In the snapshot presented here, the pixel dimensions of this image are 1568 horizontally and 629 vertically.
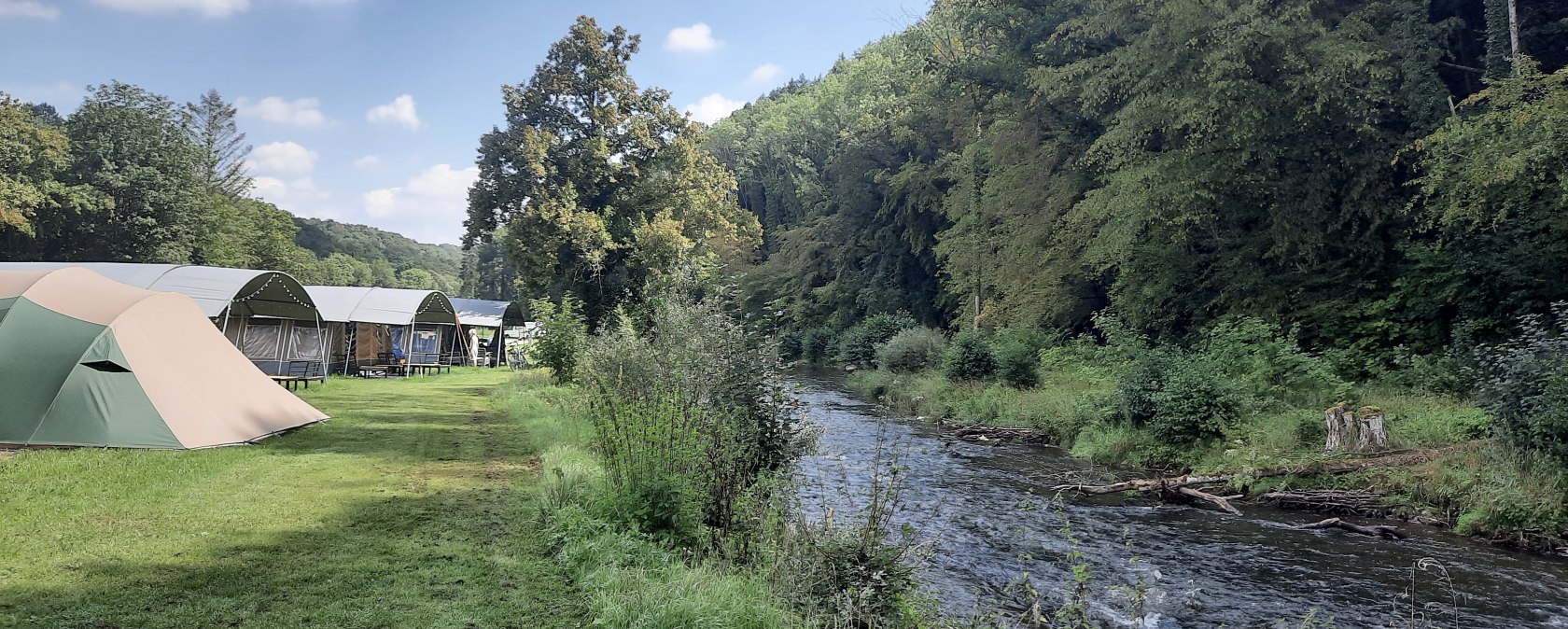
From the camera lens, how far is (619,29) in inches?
1051

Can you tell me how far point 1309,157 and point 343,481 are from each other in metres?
17.5

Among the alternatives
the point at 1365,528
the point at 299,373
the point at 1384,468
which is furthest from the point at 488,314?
the point at 1365,528

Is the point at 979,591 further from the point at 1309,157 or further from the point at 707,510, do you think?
the point at 1309,157

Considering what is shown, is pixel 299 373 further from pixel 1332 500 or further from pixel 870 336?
pixel 870 336

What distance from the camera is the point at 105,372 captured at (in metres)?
9.70

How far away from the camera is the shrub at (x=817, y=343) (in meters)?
Answer: 45.8

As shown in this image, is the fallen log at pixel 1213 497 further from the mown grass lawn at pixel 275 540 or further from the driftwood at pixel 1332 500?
the mown grass lawn at pixel 275 540

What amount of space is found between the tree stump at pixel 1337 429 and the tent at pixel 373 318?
24.4 meters

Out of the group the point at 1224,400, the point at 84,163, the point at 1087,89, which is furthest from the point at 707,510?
the point at 84,163

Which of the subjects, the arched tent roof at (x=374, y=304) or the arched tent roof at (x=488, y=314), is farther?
the arched tent roof at (x=488, y=314)

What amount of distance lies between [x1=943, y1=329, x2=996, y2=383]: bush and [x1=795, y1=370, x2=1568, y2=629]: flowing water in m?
10.7

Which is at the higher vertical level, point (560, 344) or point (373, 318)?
point (373, 318)

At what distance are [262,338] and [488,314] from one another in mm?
13083

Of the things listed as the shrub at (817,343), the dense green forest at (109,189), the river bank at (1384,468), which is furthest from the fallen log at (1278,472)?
the dense green forest at (109,189)
